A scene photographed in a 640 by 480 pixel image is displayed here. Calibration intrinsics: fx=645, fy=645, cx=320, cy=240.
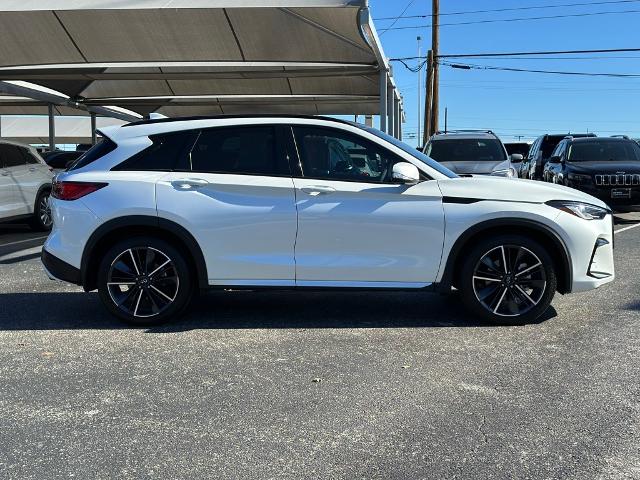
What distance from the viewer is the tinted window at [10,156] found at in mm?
11383

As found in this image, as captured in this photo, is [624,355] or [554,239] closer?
[624,355]

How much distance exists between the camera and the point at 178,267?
557 cm

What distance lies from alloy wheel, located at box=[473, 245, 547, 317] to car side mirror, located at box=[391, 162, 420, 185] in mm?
912

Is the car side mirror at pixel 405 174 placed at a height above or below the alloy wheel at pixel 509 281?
above

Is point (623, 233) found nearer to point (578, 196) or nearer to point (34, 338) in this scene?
point (578, 196)

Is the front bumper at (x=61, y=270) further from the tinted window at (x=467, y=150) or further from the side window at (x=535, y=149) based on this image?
the side window at (x=535, y=149)

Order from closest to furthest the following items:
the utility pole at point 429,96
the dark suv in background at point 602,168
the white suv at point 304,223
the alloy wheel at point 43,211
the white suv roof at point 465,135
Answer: the white suv at point 304,223, the dark suv in background at point 602,168, the alloy wheel at point 43,211, the white suv roof at point 465,135, the utility pole at point 429,96

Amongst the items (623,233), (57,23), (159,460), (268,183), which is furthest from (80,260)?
(623,233)

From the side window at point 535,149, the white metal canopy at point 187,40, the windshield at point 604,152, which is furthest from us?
→ the side window at point 535,149

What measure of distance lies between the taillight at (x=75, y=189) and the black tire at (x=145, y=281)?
1.70ft

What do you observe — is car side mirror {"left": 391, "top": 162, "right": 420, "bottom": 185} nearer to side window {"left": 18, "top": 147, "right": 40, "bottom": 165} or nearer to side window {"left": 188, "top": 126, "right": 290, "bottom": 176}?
side window {"left": 188, "top": 126, "right": 290, "bottom": 176}

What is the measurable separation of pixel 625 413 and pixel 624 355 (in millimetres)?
1138

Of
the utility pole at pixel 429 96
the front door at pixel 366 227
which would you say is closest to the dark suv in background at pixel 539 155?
the utility pole at pixel 429 96

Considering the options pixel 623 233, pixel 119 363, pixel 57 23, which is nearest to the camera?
pixel 119 363
